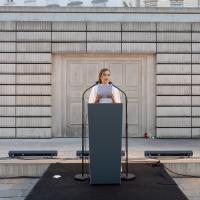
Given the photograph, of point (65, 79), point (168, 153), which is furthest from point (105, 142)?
point (65, 79)

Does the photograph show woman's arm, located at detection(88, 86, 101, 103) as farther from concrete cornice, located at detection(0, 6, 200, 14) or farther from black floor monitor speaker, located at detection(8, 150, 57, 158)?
concrete cornice, located at detection(0, 6, 200, 14)

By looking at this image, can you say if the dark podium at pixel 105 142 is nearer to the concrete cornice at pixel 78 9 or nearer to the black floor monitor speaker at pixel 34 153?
the black floor monitor speaker at pixel 34 153

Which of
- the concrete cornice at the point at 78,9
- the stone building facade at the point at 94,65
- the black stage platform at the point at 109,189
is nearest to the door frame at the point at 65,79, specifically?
the stone building facade at the point at 94,65

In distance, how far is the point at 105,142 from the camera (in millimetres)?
5551

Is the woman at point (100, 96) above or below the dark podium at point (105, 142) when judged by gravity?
above

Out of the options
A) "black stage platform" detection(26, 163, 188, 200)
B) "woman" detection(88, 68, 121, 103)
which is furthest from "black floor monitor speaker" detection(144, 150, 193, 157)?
"woman" detection(88, 68, 121, 103)

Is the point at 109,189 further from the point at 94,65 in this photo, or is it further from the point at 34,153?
the point at 94,65

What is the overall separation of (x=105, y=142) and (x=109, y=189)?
0.59 meters

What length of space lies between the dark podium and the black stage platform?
152 mm

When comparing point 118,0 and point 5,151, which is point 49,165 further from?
point 118,0

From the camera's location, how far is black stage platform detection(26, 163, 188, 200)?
5059 mm

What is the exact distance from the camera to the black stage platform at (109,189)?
5059 millimetres

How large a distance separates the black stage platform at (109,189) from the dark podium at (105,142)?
15 cm

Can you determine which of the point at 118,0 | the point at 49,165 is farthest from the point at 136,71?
the point at 118,0
